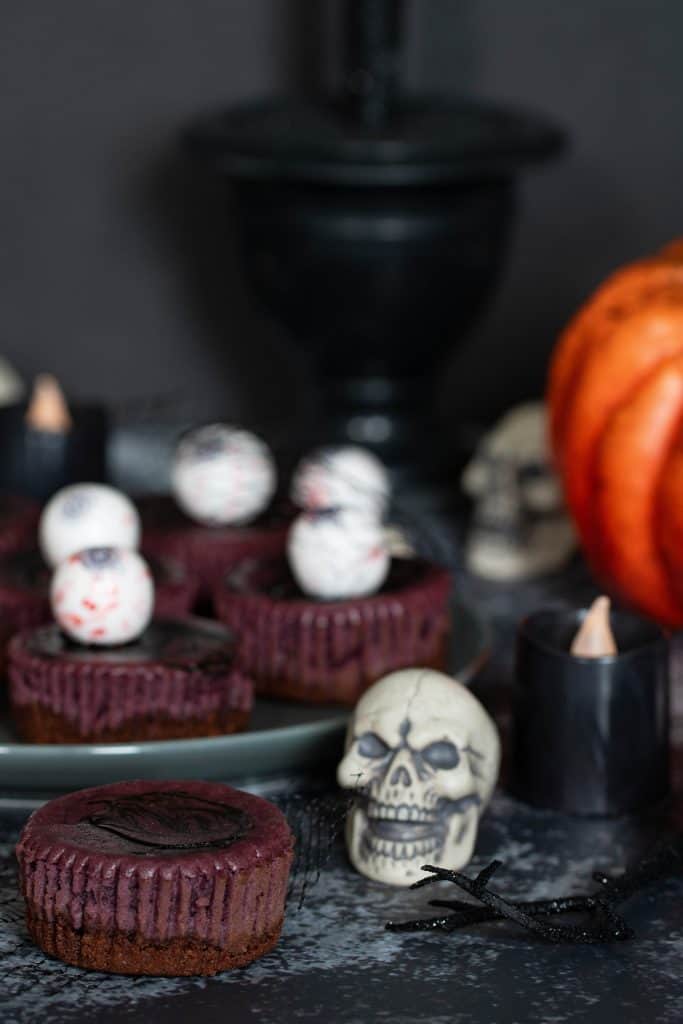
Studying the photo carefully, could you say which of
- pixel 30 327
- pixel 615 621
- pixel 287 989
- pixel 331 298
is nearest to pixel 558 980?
pixel 287 989

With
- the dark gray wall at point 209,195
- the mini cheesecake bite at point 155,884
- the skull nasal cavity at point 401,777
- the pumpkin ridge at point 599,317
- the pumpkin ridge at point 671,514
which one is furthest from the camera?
the dark gray wall at point 209,195

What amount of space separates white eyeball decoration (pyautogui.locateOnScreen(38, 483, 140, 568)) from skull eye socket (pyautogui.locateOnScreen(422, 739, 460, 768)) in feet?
0.92

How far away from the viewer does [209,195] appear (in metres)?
2.14

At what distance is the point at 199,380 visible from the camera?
220cm

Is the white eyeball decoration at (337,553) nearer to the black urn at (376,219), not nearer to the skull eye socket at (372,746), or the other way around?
the skull eye socket at (372,746)

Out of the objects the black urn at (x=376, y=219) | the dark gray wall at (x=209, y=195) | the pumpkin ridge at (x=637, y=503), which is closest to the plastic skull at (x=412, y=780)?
the pumpkin ridge at (x=637, y=503)

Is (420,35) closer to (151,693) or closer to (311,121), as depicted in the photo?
(311,121)

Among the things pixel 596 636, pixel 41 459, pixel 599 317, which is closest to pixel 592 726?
pixel 596 636

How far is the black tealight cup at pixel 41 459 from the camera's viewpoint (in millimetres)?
1413

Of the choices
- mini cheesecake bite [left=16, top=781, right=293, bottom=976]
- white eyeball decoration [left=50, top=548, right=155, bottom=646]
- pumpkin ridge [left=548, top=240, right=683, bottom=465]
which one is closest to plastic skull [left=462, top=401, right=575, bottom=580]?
pumpkin ridge [left=548, top=240, right=683, bottom=465]

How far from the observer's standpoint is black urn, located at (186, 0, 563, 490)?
160 centimetres

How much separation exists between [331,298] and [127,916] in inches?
35.5

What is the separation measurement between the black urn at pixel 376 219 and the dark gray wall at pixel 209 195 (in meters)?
0.30

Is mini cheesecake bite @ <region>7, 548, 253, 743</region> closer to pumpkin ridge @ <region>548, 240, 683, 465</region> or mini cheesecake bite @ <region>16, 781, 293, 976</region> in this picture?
mini cheesecake bite @ <region>16, 781, 293, 976</region>
